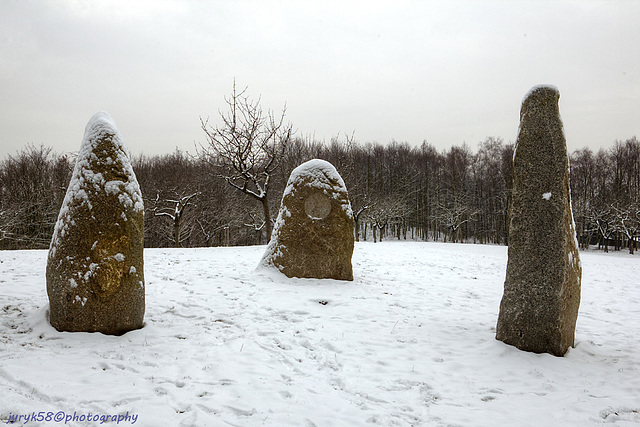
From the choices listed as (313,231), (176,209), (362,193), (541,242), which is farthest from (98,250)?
(362,193)

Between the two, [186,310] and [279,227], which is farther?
[279,227]

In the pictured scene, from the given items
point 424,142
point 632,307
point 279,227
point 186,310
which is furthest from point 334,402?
point 424,142

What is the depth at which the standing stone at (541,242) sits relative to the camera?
13.5 ft

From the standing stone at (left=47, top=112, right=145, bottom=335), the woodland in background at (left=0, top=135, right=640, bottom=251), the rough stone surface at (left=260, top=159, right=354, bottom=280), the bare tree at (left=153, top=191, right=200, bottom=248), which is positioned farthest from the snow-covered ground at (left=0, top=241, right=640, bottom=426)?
the bare tree at (left=153, top=191, right=200, bottom=248)

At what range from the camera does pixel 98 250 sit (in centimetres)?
411

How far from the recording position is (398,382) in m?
3.55

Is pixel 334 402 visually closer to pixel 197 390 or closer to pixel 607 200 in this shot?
pixel 197 390

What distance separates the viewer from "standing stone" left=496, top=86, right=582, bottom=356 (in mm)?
4129

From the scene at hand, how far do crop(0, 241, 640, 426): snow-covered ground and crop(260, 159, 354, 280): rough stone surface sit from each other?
3.57ft

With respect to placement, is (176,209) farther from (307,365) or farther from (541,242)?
(541,242)

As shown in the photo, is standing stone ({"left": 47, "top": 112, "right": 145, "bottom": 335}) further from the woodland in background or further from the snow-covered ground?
the woodland in background

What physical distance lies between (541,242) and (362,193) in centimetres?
2413

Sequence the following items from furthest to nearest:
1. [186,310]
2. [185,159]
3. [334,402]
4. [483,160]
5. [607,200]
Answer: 1. [483,160]
2. [185,159]
3. [607,200]
4. [186,310]
5. [334,402]

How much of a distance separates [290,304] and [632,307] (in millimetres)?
6876
